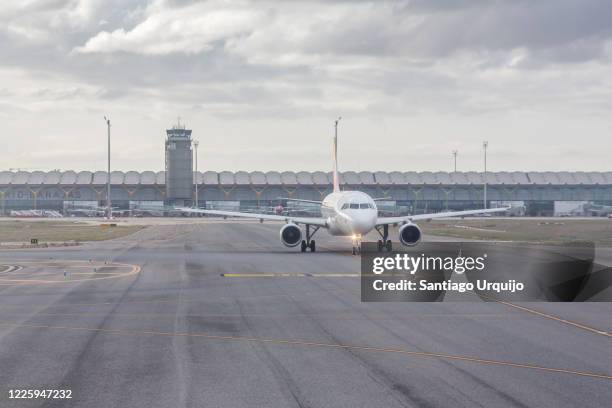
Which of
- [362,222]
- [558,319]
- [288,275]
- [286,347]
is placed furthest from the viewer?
[362,222]

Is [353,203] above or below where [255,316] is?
above

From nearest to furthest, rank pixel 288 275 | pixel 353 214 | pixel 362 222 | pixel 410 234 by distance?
1. pixel 288 275
2. pixel 362 222
3. pixel 353 214
4. pixel 410 234

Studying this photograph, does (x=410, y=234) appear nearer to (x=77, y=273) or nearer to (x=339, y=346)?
(x=77, y=273)

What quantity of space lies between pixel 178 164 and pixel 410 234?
128 metres

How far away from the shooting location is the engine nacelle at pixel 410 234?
55062mm

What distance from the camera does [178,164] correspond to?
176875 mm

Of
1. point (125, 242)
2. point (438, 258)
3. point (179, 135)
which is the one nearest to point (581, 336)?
point (438, 258)

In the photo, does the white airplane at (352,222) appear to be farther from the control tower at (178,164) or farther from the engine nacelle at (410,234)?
the control tower at (178,164)

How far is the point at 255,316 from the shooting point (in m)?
26.2

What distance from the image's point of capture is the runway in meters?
15.4

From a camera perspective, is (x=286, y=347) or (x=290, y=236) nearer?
(x=286, y=347)

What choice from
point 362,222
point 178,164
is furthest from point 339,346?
point 178,164

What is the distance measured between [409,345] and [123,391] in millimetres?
8366

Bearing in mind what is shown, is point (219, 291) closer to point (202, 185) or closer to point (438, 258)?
point (438, 258)
